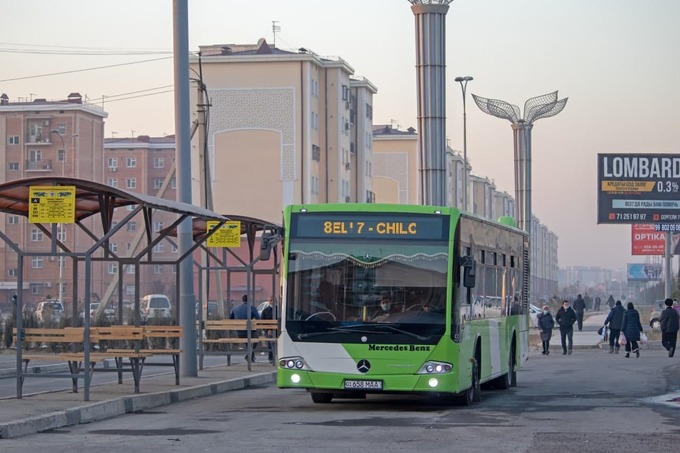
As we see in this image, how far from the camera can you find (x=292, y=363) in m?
16.7

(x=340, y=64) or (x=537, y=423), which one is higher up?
(x=340, y=64)

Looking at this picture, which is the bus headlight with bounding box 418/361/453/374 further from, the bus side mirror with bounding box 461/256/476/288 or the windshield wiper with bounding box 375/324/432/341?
the bus side mirror with bounding box 461/256/476/288

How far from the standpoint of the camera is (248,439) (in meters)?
13.1

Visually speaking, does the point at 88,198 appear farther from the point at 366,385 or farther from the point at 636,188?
the point at 636,188

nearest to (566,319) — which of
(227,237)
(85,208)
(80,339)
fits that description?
(227,237)

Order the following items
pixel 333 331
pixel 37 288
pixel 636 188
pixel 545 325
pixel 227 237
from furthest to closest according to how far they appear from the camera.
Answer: pixel 37 288, pixel 636 188, pixel 545 325, pixel 227 237, pixel 333 331

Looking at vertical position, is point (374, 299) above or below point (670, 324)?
above

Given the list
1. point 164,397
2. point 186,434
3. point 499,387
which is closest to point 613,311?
point 499,387

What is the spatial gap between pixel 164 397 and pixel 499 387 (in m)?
6.61

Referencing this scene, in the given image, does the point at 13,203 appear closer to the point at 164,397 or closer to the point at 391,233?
the point at 164,397

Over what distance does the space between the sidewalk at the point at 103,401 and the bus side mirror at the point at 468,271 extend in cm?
468

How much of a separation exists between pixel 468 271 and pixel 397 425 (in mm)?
2937

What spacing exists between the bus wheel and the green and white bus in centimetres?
109

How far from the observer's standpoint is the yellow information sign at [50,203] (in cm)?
1639
